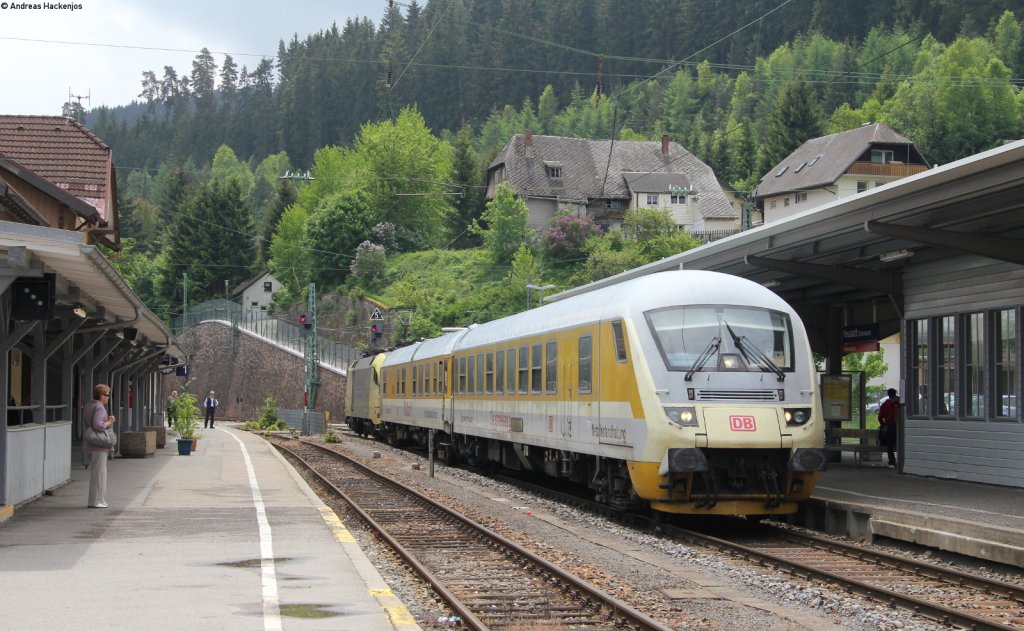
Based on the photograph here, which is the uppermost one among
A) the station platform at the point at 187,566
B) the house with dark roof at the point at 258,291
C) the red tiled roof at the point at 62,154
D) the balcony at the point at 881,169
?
the balcony at the point at 881,169

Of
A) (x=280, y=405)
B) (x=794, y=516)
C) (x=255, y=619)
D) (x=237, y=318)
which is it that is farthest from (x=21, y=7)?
(x=237, y=318)

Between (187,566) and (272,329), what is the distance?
65.1 metres

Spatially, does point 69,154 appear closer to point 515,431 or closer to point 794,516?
point 515,431

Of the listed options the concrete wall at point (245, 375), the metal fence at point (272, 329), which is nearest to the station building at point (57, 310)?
the metal fence at point (272, 329)

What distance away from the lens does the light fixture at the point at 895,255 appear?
56.9 feet

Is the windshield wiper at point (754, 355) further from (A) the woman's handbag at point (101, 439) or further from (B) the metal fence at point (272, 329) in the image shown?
(B) the metal fence at point (272, 329)

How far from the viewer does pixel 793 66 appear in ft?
450

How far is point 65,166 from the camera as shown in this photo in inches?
1248

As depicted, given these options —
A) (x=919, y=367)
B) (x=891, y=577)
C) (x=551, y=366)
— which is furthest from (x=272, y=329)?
(x=891, y=577)

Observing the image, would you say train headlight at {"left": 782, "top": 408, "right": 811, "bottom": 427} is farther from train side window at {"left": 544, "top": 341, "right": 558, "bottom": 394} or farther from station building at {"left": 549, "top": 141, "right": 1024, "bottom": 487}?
train side window at {"left": 544, "top": 341, "right": 558, "bottom": 394}

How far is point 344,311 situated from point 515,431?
2552 inches

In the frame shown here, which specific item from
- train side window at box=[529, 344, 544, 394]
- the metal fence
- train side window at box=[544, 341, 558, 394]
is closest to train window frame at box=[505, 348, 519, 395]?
train side window at box=[529, 344, 544, 394]

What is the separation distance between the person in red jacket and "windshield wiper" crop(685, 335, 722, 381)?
9380mm

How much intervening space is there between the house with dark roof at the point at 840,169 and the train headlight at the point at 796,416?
69560mm
